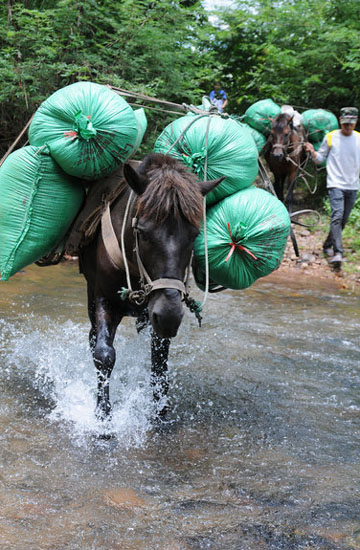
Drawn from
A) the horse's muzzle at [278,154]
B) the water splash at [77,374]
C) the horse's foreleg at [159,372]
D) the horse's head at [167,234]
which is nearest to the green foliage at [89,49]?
the horse's muzzle at [278,154]

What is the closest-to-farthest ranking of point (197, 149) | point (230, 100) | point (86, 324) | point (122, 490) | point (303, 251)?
point (122, 490), point (197, 149), point (86, 324), point (303, 251), point (230, 100)

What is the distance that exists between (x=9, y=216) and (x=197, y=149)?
4.35ft

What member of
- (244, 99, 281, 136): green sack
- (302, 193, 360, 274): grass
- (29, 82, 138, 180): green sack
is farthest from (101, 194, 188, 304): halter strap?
(244, 99, 281, 136): green sack

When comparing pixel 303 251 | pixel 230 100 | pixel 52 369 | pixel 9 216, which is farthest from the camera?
pixel 230 100

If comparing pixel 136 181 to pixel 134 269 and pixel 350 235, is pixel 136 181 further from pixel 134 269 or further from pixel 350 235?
pixel 350 235

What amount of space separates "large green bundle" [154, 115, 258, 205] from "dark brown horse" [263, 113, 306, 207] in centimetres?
609

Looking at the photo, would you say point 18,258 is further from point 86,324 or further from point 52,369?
point 86,324

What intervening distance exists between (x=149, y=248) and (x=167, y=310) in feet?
1.10

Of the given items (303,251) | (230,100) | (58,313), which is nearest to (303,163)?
(303,251)

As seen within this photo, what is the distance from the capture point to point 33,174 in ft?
11.3

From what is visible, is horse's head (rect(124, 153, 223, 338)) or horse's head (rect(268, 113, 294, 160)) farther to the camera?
horse's head (rect(268, 113, 294, 160))

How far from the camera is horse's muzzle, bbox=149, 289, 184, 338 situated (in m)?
2.68

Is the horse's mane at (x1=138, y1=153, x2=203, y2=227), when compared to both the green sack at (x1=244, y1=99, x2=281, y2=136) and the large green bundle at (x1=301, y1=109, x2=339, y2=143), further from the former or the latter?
the large green bundle at (x1=301, y1=109, x2=339, y2=143)

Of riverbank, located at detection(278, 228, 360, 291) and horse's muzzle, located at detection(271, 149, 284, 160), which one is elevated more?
horse's muzzle, located at detection(271, 149, 284, 160)
